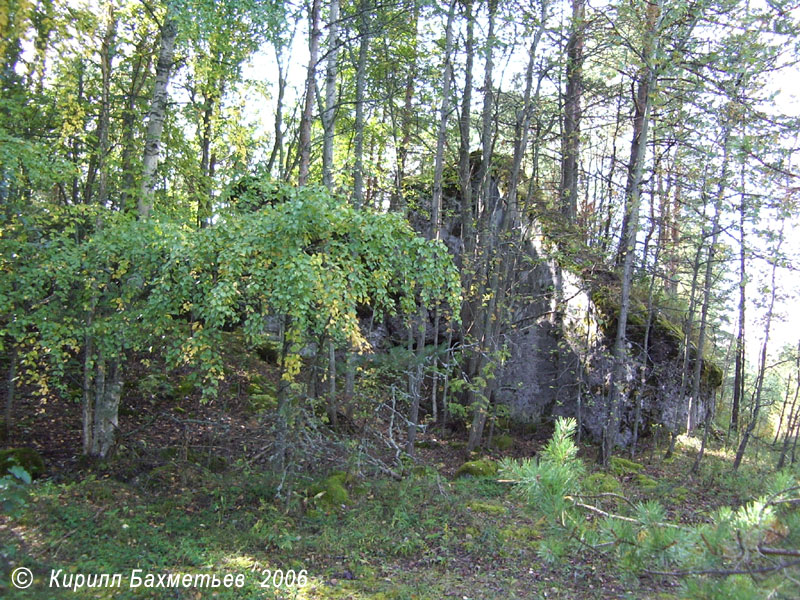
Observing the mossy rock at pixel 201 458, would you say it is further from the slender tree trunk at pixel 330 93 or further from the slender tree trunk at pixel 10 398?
the slender tree trunk at pixel 330 93

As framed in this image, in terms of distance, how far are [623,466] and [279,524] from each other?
569cm

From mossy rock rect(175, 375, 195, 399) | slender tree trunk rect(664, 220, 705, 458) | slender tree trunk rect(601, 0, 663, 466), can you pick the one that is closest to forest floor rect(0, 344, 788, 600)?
mossy rock rect(175, 375, 195, 399)

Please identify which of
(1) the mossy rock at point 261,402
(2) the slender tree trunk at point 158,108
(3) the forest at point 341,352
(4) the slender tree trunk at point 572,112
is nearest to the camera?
(3) the forest at point 341,352

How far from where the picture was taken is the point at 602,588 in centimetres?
469

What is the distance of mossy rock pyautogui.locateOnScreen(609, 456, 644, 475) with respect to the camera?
798cm

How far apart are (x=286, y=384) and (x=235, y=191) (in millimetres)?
2577

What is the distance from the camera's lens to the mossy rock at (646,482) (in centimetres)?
723

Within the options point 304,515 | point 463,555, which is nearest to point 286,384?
point 304,515

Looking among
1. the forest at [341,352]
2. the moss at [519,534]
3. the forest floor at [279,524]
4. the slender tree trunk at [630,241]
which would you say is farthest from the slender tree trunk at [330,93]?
the moss at [519,534]

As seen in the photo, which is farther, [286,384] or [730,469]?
[730,469]

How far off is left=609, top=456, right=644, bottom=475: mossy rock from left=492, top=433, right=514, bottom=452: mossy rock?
6.08 ft

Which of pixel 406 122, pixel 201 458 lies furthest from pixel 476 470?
pixel 406 122

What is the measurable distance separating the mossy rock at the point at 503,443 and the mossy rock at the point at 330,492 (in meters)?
3.87

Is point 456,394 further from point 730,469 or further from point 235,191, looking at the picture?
point 235,191
